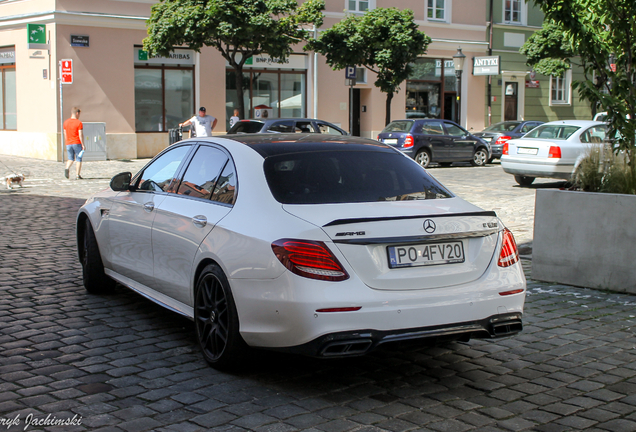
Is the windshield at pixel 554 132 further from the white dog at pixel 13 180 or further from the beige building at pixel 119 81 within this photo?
the beige building at pixel 119 81

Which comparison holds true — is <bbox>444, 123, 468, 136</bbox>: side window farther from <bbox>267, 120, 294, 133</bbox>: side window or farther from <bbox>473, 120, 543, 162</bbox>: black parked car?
<bbox>267, 120, 294, 133</bbox>: side window

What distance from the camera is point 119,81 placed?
2567cm

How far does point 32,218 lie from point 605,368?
964 cm

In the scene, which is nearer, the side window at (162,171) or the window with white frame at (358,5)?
the side window at (162,171)

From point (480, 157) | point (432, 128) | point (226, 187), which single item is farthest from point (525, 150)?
point (226, 187)

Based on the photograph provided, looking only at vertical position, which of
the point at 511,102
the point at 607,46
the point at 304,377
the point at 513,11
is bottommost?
the point at 304,377

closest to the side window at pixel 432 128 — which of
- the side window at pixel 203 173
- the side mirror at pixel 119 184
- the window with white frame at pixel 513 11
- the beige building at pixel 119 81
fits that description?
the beige building at pixel 119 81

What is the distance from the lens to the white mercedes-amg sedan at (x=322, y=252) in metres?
4.05

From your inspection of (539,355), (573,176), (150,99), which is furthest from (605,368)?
(150,99)

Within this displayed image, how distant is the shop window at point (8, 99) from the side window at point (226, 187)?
23851 mm

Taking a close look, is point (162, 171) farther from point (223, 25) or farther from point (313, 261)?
point (223, 25)

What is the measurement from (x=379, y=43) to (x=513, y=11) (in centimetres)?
1342

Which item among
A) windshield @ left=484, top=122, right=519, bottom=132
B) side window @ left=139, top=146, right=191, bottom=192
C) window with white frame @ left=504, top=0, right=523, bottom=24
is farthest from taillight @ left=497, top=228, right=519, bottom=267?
window with white frame @ left=504, top=0, right=523, bottom=24

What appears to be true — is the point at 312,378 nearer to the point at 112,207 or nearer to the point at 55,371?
the point at 55,371
